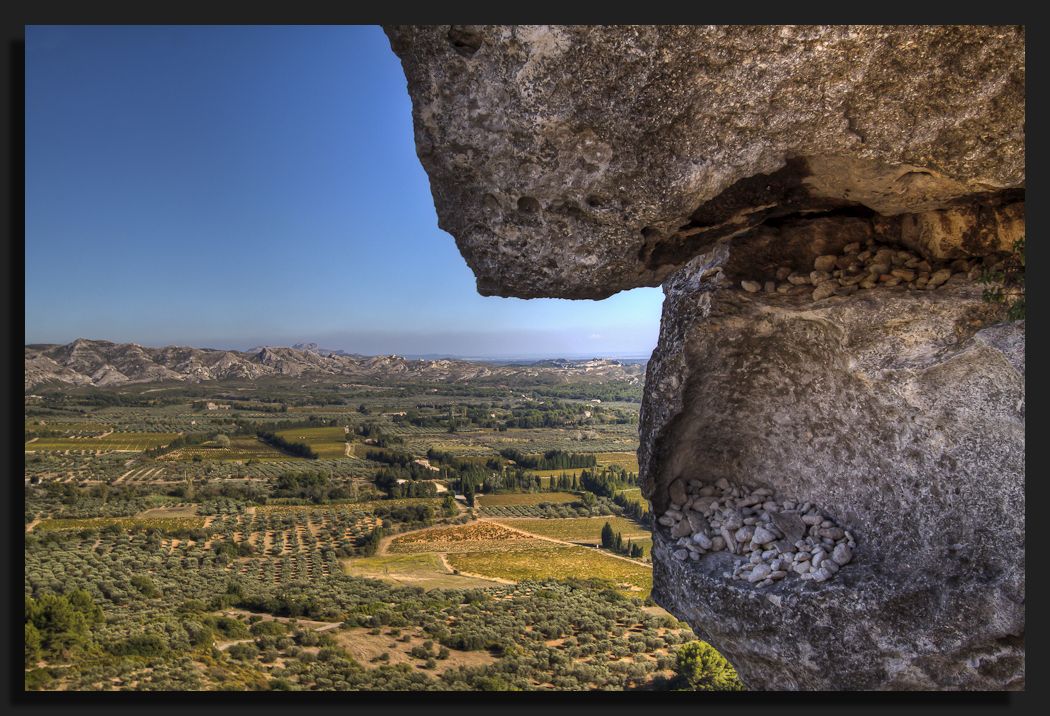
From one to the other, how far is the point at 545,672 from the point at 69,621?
19.7 meters

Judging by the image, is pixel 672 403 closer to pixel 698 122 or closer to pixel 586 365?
pixel 698 122

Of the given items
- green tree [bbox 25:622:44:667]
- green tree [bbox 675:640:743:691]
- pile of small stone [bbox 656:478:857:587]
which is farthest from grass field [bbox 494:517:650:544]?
pile of small stone [bbox 656:478:857:587]

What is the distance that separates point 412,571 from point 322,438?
16937mm

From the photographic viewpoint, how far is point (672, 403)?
6664 mm

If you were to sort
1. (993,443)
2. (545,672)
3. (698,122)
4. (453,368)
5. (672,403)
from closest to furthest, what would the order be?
(698,122) < (993,443) < (672,403) < (545,672) < (453,368)

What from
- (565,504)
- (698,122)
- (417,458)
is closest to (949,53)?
(698,122)

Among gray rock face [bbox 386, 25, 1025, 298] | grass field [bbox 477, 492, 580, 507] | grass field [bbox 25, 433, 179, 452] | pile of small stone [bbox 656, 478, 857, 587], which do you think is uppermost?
gray rock face [bbox 386, 25, 1025, 298]

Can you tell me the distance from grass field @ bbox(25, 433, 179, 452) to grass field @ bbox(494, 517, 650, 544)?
2805 cm

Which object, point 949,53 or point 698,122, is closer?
point 949,53

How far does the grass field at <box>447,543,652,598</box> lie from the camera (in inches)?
1368

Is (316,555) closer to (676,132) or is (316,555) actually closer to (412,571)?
(412,571)

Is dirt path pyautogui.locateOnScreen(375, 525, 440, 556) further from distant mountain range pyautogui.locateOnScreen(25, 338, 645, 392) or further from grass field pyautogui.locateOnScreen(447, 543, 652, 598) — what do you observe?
distant mountain range pyautogui.locateOnScreen(25, 338, 645, 392)

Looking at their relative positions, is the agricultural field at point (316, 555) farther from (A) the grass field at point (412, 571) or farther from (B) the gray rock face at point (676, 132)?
(B) the gray rock face at point (676, 132)

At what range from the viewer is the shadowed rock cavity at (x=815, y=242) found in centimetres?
410
